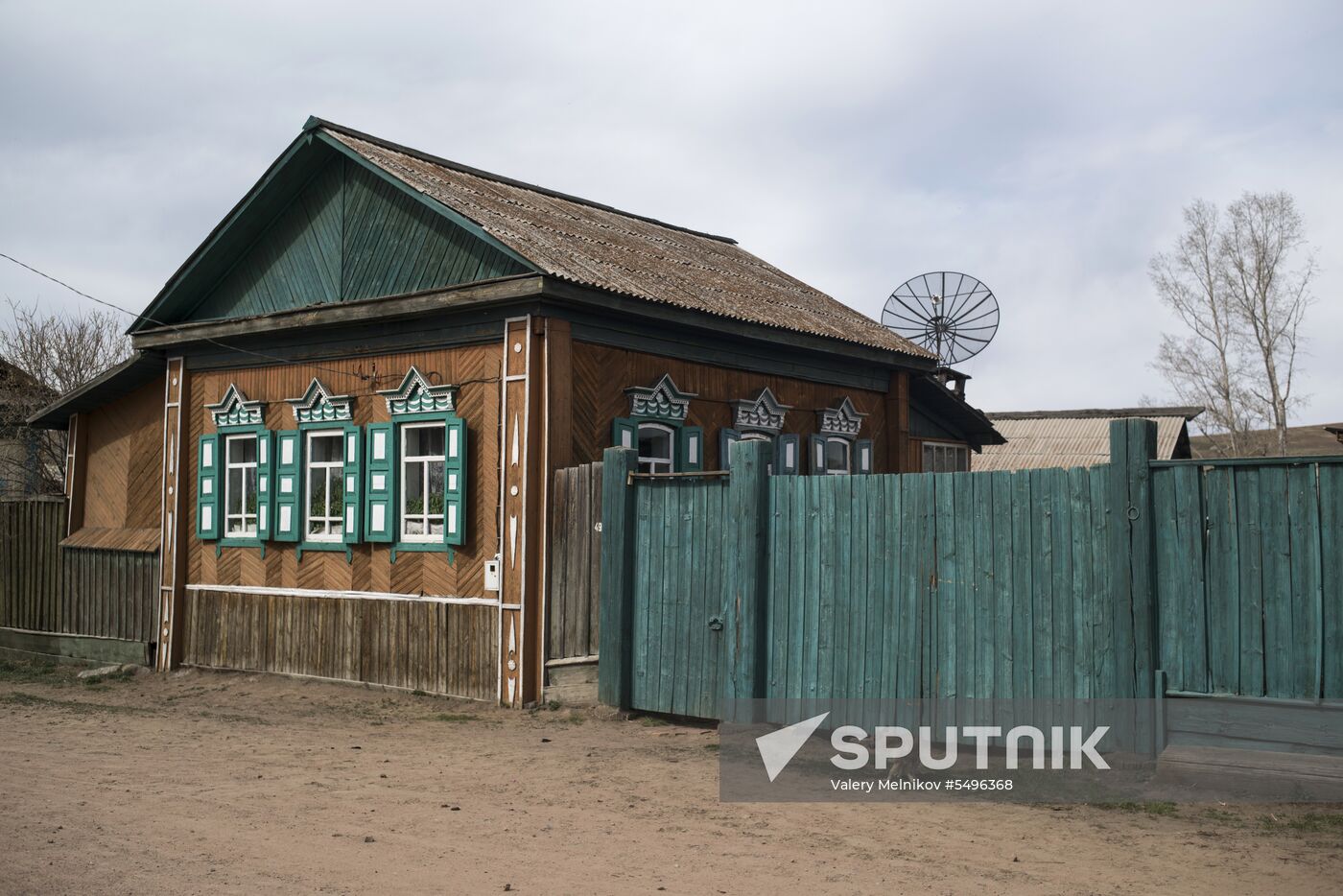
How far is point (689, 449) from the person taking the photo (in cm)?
1391

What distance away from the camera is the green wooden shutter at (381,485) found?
13.1 meters

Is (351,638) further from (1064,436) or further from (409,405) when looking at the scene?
(1064,436)

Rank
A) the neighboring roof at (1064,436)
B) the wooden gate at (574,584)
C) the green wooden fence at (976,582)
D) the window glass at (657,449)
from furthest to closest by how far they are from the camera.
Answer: the neighboring roof at (1064,436) → the window glass at (657,449) → the wooden gate at (574,584) → the green wooden fence at (976,582)

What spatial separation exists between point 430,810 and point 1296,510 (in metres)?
5.70

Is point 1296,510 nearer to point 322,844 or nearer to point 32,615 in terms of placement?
point 322,844

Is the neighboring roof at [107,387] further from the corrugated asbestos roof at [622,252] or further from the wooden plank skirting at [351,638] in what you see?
the corrugated asbestos roof at [622,252]

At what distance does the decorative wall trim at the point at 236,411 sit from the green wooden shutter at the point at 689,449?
17.4 ft

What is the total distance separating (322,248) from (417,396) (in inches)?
110

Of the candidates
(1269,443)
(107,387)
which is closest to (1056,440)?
(1269,443)

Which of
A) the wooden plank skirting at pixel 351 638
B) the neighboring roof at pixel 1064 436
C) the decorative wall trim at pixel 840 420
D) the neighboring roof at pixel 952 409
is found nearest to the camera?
the wooden plank skirting at pixel 351 638

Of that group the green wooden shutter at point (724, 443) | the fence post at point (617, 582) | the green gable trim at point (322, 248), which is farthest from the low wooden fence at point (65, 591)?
the fence post at point (617, 582)

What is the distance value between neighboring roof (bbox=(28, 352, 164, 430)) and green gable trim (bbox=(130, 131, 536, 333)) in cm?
48

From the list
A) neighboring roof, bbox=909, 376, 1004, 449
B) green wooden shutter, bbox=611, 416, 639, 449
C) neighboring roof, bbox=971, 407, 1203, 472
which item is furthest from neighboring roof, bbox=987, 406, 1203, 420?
green wooden shutter, bbox=611, 416, 639, 449

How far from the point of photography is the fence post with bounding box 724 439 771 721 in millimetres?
9508
